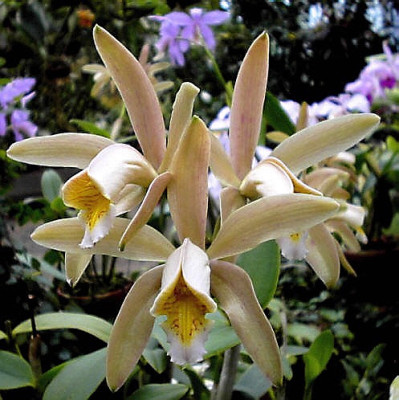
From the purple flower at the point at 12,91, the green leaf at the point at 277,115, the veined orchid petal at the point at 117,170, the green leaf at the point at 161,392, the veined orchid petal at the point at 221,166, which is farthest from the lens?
the purple flower at the point at 12,91

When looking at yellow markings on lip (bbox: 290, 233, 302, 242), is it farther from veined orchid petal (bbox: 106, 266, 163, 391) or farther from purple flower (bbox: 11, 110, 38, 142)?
purple flower (bbox: 11, 110, 38, 142)

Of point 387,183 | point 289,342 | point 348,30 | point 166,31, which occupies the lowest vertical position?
point 289,342

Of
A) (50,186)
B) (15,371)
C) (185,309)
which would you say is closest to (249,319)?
(185,309)

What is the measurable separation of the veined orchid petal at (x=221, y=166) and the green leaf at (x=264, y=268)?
0.10 meters

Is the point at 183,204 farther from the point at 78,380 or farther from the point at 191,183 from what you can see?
the point at 78,380

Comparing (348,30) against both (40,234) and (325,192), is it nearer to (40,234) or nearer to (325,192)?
(325,192)

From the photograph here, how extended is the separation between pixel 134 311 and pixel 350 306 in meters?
0.65

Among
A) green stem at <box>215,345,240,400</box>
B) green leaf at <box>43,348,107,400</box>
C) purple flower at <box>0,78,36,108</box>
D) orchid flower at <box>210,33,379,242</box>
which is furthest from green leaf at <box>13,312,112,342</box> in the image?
purple flower at <box>0,78,36,108</box>

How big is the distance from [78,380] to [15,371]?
0.08m

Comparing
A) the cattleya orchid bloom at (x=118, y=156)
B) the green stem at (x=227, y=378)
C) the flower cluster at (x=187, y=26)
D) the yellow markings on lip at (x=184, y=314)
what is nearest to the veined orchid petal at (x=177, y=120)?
the cattleya orchid bloom at (x=118, y=156)

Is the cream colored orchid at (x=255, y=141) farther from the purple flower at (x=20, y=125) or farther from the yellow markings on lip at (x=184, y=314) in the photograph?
the purple flower at (x=20, y=125)

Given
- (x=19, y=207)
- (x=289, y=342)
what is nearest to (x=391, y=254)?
(x=289, y=342)

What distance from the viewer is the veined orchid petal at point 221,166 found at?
47 cm

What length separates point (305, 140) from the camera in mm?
459
